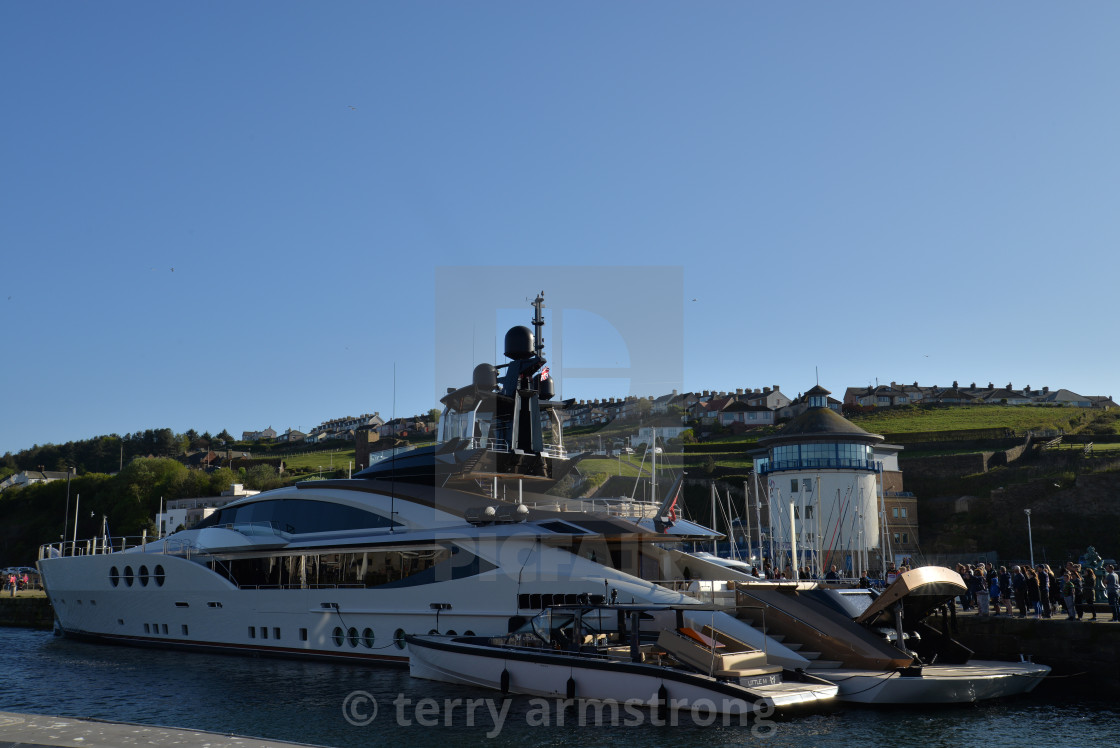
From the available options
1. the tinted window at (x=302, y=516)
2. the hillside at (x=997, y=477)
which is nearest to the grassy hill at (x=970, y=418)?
the hillside at (x=997, y=477)

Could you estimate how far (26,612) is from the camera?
41156 mm

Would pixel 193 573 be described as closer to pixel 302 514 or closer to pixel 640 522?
pixel 302 514

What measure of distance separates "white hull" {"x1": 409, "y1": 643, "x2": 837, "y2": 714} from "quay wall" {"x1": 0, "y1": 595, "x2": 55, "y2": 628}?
101ft

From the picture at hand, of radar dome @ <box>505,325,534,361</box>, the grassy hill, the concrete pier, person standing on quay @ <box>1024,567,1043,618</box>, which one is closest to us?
the concrete pier

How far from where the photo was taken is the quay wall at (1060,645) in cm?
1752

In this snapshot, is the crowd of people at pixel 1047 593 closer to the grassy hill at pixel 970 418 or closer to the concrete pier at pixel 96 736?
the concrete pier at pixel 96 736

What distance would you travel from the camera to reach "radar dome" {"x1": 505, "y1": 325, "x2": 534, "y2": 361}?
1030 inches

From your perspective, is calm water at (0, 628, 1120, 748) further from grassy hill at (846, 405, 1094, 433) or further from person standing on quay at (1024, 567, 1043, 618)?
grassy hill at (846, 405, 1094, 433)

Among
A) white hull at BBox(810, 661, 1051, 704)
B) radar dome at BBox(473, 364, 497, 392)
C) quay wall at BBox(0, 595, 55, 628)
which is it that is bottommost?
quay wall at BBox(0, 595, 55, 628)

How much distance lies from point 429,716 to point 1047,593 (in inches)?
559

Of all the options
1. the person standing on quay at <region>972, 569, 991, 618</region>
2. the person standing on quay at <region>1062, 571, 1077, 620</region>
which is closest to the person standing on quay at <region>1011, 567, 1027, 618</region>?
the person standing on quay at <region>972, 569, 991, 618</region>

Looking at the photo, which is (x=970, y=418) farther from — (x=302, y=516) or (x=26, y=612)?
(x=26, y=612)

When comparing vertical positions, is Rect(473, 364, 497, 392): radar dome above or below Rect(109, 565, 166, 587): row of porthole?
above

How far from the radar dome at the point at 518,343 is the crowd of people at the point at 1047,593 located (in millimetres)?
13417
